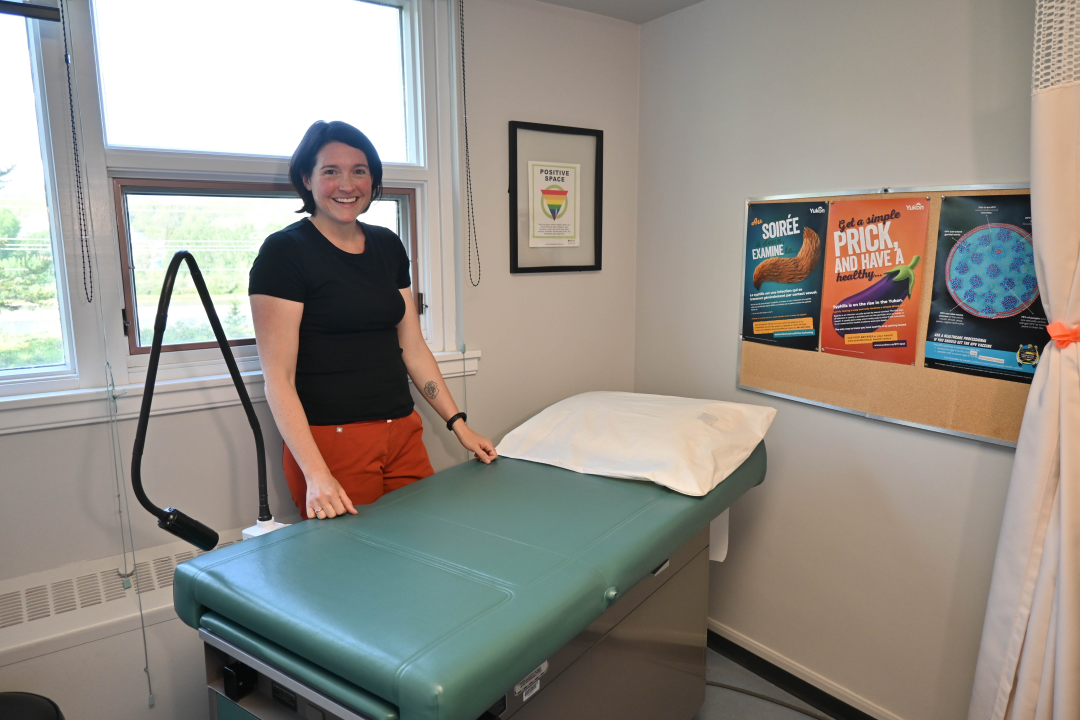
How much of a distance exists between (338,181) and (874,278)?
151 cm

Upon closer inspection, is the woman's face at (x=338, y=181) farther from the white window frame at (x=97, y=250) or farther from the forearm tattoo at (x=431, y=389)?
the forearm tattoo at (x=431, y=389)

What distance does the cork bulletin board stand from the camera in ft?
5.80

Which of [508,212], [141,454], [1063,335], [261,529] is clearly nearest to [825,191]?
[1063,335]

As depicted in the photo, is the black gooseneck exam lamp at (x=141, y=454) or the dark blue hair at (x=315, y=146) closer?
the black gooseneck exam lamp at (x=141, y=454)

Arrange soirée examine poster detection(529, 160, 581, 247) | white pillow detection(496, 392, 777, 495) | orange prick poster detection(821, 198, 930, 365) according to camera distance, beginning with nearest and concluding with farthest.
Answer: white pillow detection(496, 392, 777, 495), orange prick poster detection(821, 198, 930, 365), soirée examine poster detection(529, 160, 581, 247)

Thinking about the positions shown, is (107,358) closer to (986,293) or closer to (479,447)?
(479,447)

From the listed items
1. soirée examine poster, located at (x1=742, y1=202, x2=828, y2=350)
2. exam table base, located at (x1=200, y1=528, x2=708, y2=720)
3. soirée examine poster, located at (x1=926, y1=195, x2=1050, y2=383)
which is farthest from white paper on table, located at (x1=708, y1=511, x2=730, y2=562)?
soirée examine poster, located at (x1=926, y1=195, x2=1050, y2=383)

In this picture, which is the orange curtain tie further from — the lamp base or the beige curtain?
the lamp base

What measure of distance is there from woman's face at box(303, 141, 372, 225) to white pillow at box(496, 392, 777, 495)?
0.81m

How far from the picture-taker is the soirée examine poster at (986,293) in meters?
1.69

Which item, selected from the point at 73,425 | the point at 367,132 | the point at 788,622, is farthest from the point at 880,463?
the point at 73,425

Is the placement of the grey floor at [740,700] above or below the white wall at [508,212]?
below

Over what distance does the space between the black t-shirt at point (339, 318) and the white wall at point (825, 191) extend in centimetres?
118

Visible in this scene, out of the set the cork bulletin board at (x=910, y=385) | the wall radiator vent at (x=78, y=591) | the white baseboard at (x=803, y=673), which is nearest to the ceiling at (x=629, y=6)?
the cork bulletin board at (x=910, y=385)
